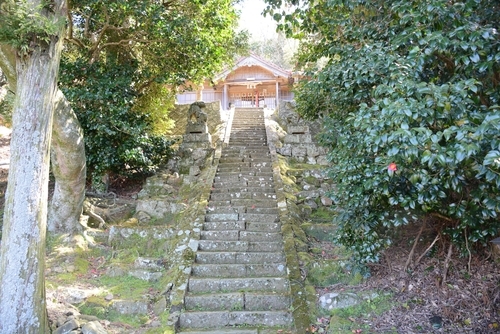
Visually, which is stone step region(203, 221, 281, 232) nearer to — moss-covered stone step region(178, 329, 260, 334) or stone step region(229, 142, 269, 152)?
moss-covered stone step region(178, 329, 260, 334)

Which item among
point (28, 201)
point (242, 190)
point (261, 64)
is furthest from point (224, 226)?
point (261, 64)

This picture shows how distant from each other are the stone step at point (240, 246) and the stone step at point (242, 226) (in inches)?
21.2

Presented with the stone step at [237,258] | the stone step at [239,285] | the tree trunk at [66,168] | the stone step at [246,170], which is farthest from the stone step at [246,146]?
the stone step at [239,285]

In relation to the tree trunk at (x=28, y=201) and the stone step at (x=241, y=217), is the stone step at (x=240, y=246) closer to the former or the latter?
the stone step at (x=241, y=217)

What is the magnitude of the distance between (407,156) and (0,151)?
661 inches

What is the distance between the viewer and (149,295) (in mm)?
6109

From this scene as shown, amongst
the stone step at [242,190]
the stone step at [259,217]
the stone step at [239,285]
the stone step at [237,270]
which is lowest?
the stone step at [239,285]

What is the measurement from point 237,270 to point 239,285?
342 millimetres

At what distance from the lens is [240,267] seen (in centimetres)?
634

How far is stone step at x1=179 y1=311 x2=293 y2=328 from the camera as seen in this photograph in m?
5.43

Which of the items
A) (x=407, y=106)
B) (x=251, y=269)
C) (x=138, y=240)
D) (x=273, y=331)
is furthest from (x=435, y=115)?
(x=138, y=240)

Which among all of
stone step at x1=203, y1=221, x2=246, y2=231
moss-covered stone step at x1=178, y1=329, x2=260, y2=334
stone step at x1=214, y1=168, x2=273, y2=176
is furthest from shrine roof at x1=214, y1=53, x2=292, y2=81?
moss-covered stone step at x1=178, y1=329, x2=260, y2=334

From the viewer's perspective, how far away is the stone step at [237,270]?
630cm

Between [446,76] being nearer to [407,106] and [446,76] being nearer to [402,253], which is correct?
[407,106]
